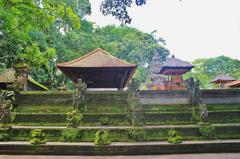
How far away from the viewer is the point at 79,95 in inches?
493

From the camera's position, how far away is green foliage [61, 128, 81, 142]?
33.7 ft

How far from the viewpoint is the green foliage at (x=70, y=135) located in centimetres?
1027

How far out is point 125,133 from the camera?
1053 centimetres

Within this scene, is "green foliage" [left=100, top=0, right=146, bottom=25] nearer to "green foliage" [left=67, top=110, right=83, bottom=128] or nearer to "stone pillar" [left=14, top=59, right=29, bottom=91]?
"green foliage" [left=67, top=110, right=83, bottom=128]

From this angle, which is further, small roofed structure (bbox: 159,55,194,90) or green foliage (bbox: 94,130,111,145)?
small roofed structure (bbox: 159,55,194,90)

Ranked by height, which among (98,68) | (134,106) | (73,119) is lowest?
(73,119)

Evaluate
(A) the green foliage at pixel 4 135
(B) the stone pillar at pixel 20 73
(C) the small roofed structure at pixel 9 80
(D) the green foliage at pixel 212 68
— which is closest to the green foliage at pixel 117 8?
(A) the green foliage at pixel 4 135

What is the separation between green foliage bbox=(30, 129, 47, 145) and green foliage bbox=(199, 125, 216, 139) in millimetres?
6427

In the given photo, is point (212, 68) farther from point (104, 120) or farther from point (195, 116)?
point (104, 120)

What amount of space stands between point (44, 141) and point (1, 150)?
1.53 m

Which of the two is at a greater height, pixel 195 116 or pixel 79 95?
pixel 79 95

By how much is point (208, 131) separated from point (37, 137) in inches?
273

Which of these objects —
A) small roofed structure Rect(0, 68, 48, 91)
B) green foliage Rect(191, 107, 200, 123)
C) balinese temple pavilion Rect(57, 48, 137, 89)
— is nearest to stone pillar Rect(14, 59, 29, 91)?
balinese temple pavilion Rect(57, 48, 137, 89)

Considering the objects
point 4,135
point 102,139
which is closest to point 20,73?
point 4,135
